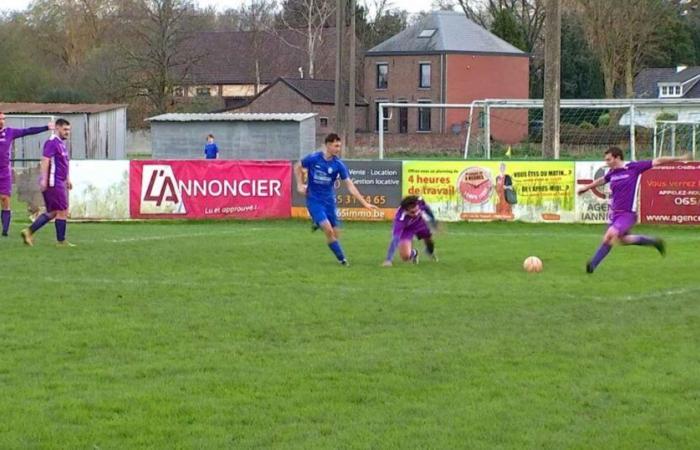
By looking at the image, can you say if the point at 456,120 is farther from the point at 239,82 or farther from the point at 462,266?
the point at 462,266

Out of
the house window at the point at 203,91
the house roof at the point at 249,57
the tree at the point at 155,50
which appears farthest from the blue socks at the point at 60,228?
the house roof at the point at 249,57

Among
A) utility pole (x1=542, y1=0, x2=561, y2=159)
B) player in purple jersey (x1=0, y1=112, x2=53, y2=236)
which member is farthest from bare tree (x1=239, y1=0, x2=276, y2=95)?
player in purple jersey (x1=0, y1=112, x2=53, y2=236)

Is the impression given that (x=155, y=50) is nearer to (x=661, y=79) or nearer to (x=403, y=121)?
(x=403, y=121)

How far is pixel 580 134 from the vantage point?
50031 millimetres

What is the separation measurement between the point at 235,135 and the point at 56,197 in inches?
975

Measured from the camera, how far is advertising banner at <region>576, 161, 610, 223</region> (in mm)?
24359

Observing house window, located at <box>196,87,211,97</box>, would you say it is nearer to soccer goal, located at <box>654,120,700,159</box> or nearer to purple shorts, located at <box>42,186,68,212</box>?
soccer goal, located at <box>654,120,700,159</box>

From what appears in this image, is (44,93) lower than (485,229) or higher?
higher

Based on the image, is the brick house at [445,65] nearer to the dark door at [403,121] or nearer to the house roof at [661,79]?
the dark door at [403,121]

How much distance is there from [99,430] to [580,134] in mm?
44578

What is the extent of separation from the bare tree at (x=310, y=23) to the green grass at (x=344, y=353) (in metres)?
67.2

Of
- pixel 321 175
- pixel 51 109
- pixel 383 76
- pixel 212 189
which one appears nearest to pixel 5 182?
pixel 321 175

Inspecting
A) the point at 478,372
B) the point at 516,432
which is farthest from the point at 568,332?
the point at 516,432

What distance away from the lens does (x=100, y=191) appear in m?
25.8
